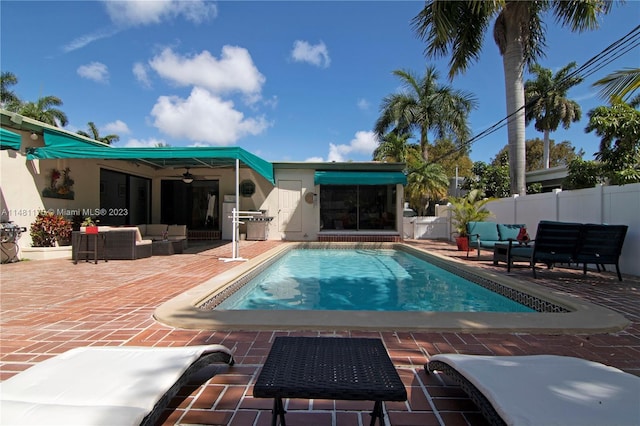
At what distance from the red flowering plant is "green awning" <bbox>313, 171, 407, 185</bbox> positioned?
8.62 metres

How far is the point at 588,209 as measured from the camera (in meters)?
7.19

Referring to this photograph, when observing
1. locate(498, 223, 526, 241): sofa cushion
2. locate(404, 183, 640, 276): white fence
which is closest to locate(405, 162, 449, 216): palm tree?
locate(404, 183, 640, 276): white fence

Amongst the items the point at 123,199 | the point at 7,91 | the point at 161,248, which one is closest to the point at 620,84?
the point at 161,248

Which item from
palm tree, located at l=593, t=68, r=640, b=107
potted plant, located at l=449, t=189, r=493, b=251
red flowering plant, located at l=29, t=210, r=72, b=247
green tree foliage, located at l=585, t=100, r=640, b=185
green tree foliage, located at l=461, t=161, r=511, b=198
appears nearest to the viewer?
palm tree, located at l=593, t=68, r=640, b=107

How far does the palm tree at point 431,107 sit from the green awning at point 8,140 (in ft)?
63.9

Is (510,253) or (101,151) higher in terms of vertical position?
(101,151)

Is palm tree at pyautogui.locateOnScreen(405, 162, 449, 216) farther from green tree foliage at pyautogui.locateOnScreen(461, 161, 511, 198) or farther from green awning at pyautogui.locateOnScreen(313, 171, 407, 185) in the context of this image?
green tree foliage at pyautogui.locateOnScreen(461, 161, 511, 198)

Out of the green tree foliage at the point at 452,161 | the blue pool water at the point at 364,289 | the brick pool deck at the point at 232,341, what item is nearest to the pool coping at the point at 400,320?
the brick pool deck at the point at 232,341

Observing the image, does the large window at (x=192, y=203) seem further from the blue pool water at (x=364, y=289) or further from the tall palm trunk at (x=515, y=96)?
the tall palm trunk at (x=515, y=96)

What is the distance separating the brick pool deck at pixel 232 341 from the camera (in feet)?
6.51

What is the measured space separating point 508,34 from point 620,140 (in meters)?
4.69

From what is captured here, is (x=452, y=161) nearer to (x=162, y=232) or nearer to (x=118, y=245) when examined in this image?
(x=162, y=232)

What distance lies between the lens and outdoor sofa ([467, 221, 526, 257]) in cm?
864

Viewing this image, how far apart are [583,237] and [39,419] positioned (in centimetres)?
773
